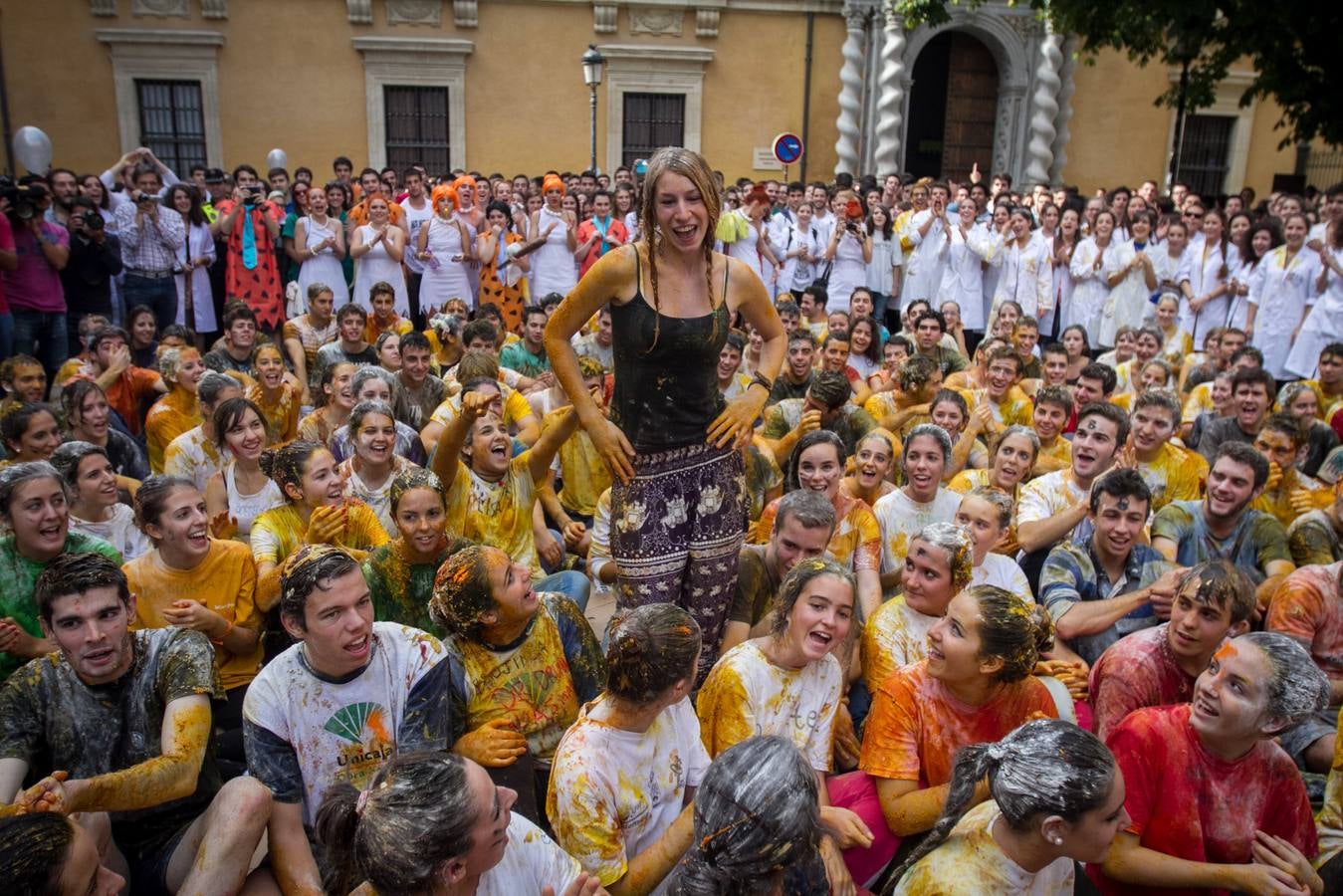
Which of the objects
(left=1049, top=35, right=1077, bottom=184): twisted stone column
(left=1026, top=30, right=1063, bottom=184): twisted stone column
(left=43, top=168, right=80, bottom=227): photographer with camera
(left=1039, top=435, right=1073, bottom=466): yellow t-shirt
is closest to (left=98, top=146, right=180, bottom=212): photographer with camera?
(left=43, top=168, right=80, bottom=227): photographer with camera

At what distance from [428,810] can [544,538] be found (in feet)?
8.33

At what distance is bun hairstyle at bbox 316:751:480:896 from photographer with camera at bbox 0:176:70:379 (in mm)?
7337

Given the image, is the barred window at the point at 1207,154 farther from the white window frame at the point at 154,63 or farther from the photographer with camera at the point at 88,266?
the photographer with camera at the point at 88,266

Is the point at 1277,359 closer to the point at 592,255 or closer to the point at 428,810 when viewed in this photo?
the point at 592,255

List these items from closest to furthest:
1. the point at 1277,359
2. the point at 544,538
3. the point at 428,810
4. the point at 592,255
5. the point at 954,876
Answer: the point at 428,810 → the point at 954,876 → the point at 544,538 → the point at 1277,359 → the point at 592,255

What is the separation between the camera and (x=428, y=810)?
1.85m

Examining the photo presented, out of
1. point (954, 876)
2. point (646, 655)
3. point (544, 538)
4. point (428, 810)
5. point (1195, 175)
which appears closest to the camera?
point (428, 810)

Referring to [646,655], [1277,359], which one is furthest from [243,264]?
[1277,359]

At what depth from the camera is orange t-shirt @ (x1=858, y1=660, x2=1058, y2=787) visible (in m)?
2.67

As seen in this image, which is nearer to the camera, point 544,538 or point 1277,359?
point 544,538

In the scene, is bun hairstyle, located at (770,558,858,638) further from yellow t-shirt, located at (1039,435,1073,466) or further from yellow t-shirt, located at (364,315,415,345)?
yellow t-shirt, located at (364,315,415,345)

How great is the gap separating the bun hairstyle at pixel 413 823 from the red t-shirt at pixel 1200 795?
1.71 m

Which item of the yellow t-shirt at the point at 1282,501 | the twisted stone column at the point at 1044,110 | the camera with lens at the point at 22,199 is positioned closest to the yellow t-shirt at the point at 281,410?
the camera with lens at the point at 22,199

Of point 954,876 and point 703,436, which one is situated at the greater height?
point 703,436
